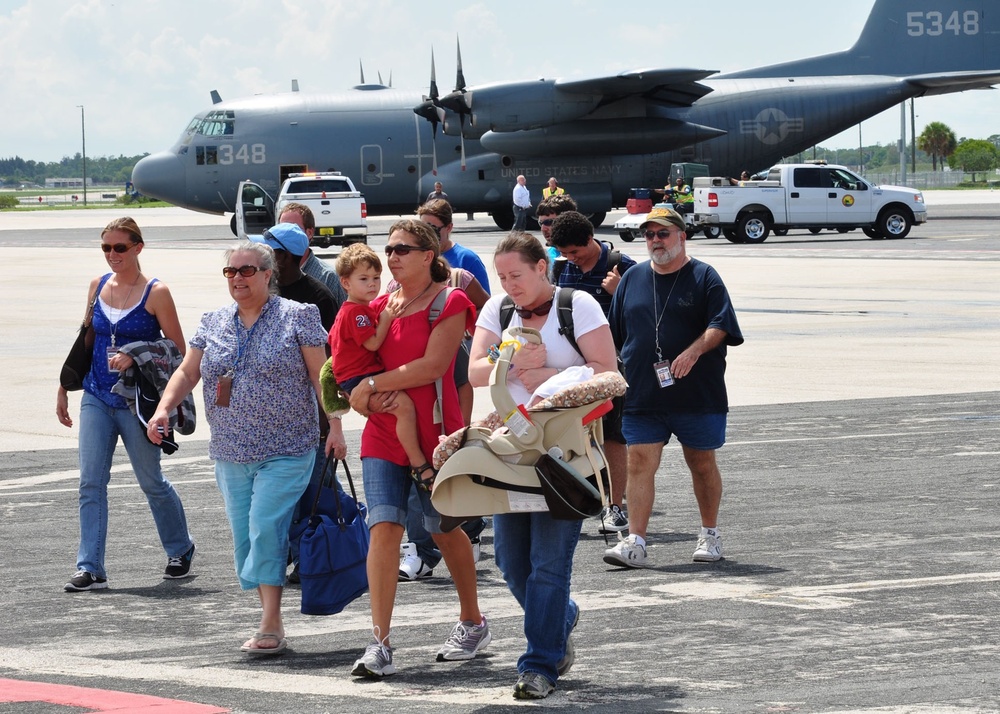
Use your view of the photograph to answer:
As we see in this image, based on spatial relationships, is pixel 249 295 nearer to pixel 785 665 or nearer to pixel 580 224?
pixel 580 224

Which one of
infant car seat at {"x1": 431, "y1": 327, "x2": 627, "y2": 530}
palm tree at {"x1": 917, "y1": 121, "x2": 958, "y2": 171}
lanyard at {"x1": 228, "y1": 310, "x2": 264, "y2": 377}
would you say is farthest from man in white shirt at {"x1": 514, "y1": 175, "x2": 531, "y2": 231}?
palm tree at {"x1": 917, "y1": 121, "x2": 958, "y2": 171}

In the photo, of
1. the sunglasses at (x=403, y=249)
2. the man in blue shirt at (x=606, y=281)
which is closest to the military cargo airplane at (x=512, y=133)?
the man in blue shirt at (x=606, y=281)

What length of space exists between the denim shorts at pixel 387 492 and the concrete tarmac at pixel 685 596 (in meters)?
0.64

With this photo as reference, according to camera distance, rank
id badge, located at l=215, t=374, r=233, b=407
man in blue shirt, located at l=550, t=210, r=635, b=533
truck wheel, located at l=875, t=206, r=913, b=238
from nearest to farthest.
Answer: id badge, located at l=215, t=374, r=233, b=407
man in blue shirt, located at l=550, t=210, r=635, b=533
truck wheel, located at l=875, t=206, r=913, b=238

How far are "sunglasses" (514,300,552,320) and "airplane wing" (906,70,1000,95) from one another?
1613 inches

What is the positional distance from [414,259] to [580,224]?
215 centimetres

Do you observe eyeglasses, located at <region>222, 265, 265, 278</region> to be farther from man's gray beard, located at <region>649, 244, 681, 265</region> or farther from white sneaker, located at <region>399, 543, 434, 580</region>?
man's gray beard, located at <region>649, 244, 681, 265</region>

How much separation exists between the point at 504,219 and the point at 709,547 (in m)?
39.2

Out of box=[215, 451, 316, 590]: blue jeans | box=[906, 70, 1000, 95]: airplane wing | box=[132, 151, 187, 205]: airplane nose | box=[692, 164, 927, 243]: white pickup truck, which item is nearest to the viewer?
box=[215, 451, 316, 590]: blue jeans

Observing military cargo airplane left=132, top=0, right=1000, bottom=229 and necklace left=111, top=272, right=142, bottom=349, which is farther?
military cargo airplane left=132, top=0, right=1000, bottom=229

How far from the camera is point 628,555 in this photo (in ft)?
24.4

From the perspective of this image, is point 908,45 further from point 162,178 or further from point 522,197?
point 162,178

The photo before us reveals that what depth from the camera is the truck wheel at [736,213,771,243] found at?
36.8 m

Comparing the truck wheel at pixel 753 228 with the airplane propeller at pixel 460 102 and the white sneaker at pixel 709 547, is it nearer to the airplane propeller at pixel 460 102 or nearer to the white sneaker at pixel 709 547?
the airplane propeller at pixel 460 102
